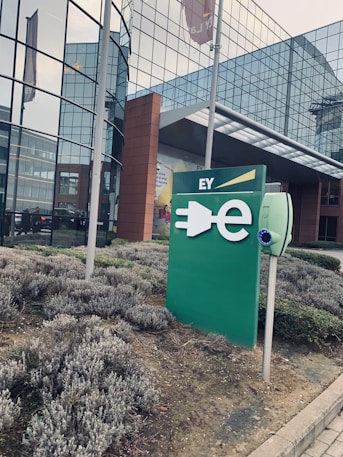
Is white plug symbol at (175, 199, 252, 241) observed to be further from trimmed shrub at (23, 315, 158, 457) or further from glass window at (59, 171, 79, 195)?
glass window at (59, 171, 79, 195)

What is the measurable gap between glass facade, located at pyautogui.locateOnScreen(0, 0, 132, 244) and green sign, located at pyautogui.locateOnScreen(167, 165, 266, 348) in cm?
901

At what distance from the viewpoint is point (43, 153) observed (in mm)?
13141

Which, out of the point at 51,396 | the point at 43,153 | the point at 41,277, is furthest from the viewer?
the point at 43,153

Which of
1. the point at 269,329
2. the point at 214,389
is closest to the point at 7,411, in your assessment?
the point at 214,389

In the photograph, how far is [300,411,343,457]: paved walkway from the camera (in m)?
2.90

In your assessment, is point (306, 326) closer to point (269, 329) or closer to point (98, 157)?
point (269, 329)

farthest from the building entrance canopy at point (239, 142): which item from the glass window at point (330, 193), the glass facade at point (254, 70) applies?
the glass window at point (330, 193)

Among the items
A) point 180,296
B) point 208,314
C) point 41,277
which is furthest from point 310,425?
point 41,277

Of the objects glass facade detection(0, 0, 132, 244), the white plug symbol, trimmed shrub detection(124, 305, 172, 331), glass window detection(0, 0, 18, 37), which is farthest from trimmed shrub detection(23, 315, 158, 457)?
glass window detection(0, 0, 18, 37)

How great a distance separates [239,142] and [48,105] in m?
12.3

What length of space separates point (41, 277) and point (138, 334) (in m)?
1.81

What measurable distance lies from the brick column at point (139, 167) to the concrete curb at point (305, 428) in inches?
586

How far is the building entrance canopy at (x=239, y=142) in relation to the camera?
18.0 metres

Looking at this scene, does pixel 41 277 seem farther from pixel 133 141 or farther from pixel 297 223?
pixel 297 223
